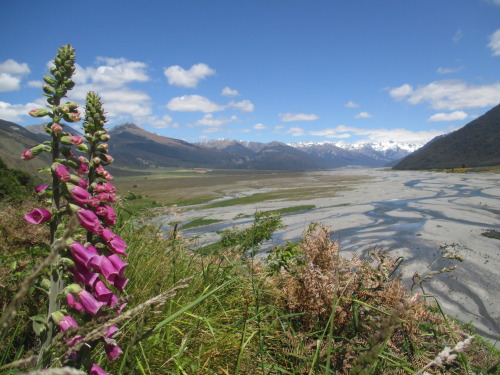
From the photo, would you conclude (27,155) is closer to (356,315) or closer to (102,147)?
(102,147)

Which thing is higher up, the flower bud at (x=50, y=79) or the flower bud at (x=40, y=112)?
the flower bud at (x=50, y=79)

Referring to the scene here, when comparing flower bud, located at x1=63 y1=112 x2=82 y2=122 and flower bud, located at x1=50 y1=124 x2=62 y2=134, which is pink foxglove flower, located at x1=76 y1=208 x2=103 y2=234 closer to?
flower bud, located at x1=50 y1=124 x2=62 y2=134

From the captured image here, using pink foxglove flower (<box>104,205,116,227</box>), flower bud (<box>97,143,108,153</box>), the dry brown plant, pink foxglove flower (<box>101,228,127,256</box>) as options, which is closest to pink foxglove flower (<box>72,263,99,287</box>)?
pink foxglove flower (<box>101,228,127,256</box>)

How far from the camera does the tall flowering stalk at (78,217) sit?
62.1 inches

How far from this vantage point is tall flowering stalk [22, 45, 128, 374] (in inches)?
62.1

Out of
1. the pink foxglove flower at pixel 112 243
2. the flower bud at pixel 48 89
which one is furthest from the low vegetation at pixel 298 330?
the flower bud at pixel 48 89

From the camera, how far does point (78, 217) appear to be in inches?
62.7

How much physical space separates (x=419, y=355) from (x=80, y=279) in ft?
8.54

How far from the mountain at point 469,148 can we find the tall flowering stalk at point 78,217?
162 metres

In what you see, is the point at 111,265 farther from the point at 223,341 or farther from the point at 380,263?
the point at 380,263

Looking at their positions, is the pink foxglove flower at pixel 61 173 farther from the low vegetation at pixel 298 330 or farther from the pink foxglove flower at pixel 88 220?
the low vegetation at pixel 298 330

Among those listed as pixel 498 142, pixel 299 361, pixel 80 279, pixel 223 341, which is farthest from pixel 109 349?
pixel 498 142

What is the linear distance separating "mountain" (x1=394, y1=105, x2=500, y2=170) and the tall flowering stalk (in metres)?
162

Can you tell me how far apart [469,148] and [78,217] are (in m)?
199
